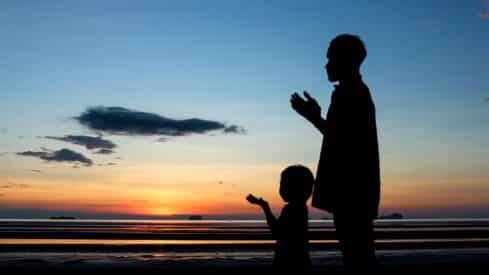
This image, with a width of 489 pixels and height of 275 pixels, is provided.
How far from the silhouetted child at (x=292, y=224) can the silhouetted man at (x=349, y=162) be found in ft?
1.62

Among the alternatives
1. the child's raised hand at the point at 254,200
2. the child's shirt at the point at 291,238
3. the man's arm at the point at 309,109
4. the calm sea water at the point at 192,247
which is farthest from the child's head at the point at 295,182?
the calm sea water at the point at 192,247

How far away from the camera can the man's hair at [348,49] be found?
502cm

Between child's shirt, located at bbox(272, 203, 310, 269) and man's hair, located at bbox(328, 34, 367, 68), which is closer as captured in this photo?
man's hair, located at bbox(328, 34, 367, 68)

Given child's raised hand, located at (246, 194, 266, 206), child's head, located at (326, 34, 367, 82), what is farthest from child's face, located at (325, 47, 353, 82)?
child's raised hand, located at (246, 194, 266, 206)

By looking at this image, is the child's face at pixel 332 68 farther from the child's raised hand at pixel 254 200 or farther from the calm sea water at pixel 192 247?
the calm sea water at pixel 192 247

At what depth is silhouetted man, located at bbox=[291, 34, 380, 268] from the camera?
15.3 feet

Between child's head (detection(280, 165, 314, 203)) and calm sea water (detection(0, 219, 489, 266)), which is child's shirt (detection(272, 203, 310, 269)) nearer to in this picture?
child's head (detection(280, 165, 314, 203))

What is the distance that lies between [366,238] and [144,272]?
828 cm

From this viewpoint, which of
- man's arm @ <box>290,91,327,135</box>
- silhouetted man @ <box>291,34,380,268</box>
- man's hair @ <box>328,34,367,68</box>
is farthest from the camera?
man's hair @ <box>328,34,367,68</box>

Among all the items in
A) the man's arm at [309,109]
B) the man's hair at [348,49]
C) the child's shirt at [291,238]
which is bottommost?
the child's shirt at [291,238]

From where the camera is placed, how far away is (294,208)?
5391 millimetres

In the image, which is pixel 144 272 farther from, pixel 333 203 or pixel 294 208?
pixel 333 203

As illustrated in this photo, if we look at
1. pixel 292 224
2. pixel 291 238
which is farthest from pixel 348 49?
pixel 291 238

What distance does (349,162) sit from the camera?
472 centimetres
